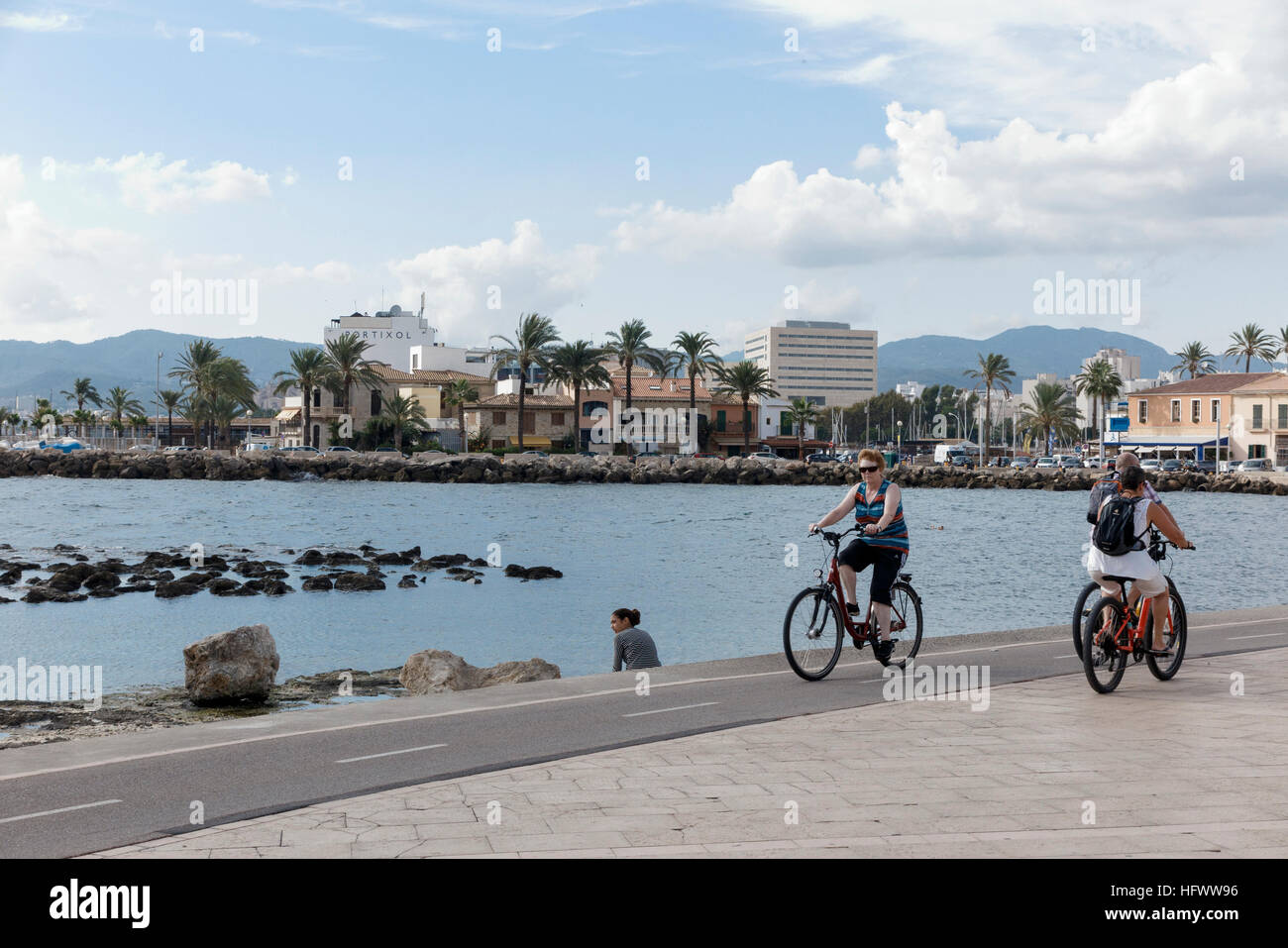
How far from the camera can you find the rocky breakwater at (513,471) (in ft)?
313

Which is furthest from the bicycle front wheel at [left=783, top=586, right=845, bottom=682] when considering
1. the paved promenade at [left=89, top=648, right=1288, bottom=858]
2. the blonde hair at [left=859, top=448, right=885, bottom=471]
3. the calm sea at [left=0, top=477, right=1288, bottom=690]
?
the calm sea at [left=0, top=477, right=1288, bottom=690]

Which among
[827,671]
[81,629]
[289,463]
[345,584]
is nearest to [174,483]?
[289,463]

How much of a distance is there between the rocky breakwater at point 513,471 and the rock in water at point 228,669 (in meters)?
79.2

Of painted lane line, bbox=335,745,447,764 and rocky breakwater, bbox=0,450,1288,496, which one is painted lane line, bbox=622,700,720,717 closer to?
painted lane line, bbox=335,745,447,764

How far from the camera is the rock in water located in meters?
15.4

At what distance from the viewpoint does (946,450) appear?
133750mm

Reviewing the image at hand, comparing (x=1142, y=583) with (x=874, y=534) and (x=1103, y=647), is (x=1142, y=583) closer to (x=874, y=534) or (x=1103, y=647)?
(x=1103, y=647)

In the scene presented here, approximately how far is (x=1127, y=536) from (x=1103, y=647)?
0.93 meters

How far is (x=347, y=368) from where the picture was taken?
100562mm

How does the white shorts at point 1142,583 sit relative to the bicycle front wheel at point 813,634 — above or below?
above

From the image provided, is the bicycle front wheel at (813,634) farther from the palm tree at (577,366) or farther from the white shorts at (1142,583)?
the palm tree at (577,366)

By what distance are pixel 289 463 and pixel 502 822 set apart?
97.4 meters

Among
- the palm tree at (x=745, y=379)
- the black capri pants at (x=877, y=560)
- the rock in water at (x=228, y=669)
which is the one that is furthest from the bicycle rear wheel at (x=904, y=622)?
the palm tree at (x=745, y=379)
